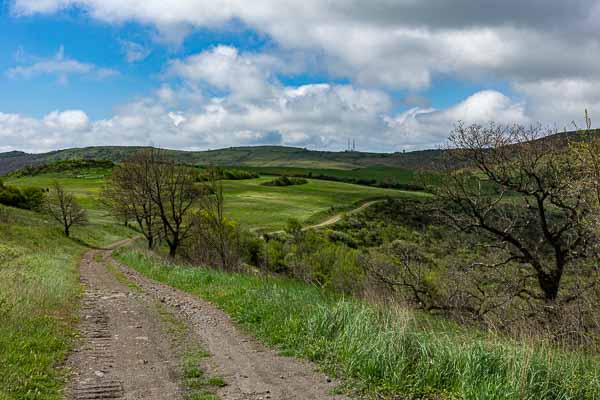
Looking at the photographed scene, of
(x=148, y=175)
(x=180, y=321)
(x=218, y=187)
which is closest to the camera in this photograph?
(x=180, y=321)

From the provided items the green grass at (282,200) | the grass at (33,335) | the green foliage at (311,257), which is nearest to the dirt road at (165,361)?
the grass at (33,335)

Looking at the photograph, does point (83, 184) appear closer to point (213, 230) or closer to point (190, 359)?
point (213, 230)

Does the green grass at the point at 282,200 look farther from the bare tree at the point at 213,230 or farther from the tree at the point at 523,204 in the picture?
the tree at the point at 523,204

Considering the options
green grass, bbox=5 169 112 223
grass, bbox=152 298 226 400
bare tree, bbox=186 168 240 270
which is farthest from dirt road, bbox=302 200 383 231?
grass, bbox=152 298 226 400

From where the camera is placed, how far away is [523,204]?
55.2 ft

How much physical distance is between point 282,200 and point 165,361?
8614 cm

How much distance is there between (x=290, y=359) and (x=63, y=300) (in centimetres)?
765

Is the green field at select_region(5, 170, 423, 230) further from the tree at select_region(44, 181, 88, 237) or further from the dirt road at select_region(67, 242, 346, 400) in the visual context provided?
the dirt road at select_region(67, 242, 346, 400)

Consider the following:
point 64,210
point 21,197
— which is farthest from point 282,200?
point 64,210

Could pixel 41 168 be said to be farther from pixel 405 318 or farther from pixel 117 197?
pixel 405 318

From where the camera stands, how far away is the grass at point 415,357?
630 centimetres

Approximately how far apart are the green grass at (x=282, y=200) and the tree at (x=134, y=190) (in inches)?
985

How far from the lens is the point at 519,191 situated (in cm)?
1623

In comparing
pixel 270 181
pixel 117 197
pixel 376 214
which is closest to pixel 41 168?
pixel 270 181
